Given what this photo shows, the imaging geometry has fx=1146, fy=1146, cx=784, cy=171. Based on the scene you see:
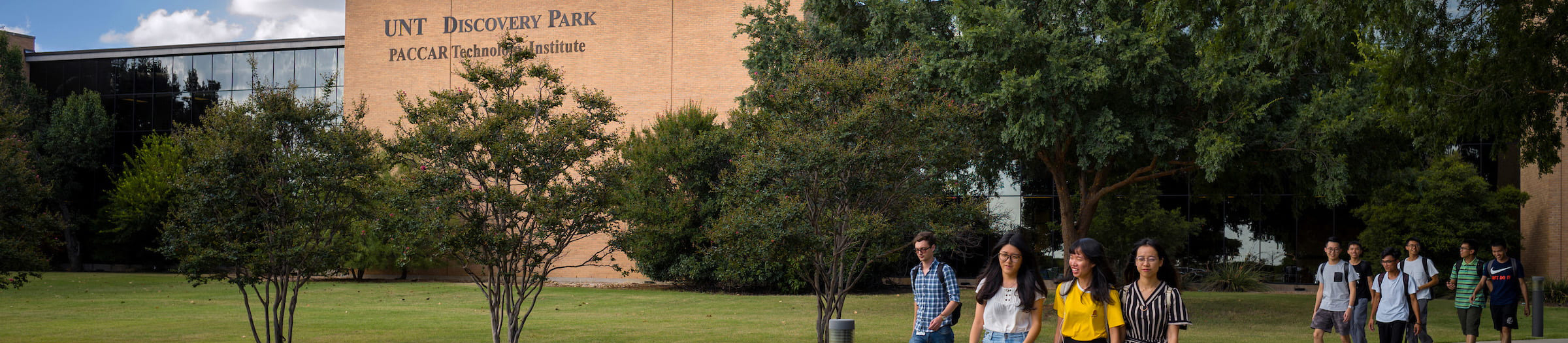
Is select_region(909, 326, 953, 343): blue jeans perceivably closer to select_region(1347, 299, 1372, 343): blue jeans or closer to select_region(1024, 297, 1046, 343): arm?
select_region(1024, 297, 1046, 343): arm

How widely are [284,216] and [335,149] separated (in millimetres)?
908

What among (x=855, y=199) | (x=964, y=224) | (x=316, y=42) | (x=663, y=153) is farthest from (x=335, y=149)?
(x=316, y=42)

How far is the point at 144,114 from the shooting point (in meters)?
43.0

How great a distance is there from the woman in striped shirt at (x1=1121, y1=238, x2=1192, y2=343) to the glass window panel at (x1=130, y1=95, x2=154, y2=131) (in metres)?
44.9

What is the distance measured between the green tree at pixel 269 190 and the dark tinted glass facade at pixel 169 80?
29.7 meters

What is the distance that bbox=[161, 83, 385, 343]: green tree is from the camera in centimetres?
1182

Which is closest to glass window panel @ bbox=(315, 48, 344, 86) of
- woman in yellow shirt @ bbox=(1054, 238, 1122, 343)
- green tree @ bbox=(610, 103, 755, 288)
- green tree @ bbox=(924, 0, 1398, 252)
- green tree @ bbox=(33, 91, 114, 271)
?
green tree @ bbox=(33, 91, 114, 271)

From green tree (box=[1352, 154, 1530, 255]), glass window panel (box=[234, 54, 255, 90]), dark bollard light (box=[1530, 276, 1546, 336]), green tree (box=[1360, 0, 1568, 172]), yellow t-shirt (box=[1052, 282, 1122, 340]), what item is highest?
glass window panel (box=[234, 54, 255, 90])

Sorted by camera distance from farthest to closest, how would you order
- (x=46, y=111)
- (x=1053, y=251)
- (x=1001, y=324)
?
(x=46, y=111)
(x=1053, y=251)
(x=1001, y=324)

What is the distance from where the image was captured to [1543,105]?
12867 millimetres

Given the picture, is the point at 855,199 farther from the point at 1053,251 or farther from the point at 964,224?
the point at 1053,251

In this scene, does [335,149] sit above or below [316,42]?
below

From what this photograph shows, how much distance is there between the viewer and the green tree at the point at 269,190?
11820 millimetres

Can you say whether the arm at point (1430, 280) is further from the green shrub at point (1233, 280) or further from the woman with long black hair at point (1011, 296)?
the green shrub at point (1233, 280)
